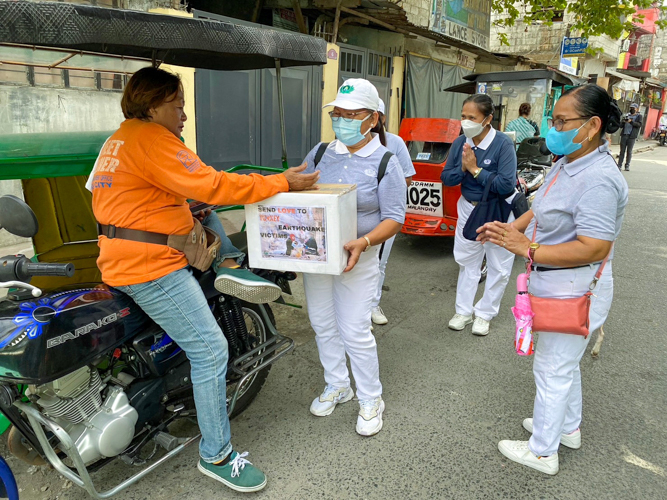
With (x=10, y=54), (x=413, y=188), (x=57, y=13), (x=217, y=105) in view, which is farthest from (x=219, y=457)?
(x=217, y=105)

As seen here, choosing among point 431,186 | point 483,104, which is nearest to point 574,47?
point 431,186

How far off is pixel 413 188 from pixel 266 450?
4065mm

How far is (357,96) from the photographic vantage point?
8.18ft

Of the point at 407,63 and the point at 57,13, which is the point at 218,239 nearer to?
the point at 57,13

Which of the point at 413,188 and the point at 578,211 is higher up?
the point at 578,211

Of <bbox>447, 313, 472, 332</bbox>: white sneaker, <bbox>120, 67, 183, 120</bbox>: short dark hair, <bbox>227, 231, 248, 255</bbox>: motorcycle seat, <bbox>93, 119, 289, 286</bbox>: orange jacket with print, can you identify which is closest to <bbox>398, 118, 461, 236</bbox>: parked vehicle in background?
<bbox>447, 313, 472, 332</bbox>: white sneaker

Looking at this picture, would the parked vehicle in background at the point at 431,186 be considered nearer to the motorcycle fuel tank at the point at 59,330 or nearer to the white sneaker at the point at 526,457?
the white sneaker at the point at 526,457

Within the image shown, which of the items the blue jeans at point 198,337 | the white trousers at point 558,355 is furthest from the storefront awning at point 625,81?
the blue jeans at point 198,337

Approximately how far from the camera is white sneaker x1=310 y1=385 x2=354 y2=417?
9.85ft

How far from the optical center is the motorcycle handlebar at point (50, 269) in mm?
1815

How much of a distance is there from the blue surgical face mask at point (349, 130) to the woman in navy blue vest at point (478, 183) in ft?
4.97

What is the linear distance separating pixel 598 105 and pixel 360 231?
1.26 meters

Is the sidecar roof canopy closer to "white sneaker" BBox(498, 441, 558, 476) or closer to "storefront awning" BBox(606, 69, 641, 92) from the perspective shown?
"white sneaker" BBox(498, 441, 558, 476)

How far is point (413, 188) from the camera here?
6.03 m
